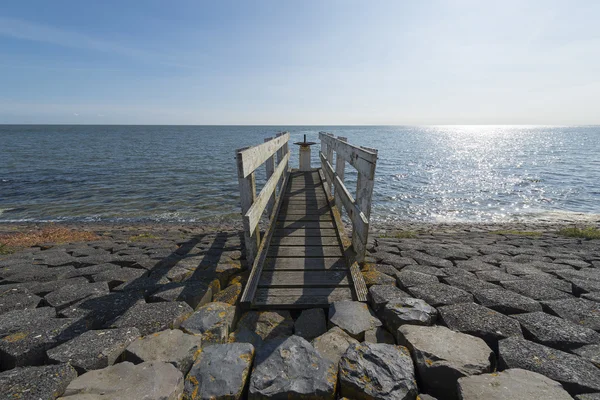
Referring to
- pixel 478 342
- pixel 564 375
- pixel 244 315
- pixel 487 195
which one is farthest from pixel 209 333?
pixel 487 195

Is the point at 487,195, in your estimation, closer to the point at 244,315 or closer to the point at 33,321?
the point at 244,315

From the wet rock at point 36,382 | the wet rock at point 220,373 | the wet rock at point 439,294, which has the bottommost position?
the wet rock at point 439,294

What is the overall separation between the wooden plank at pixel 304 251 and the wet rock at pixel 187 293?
1.22m

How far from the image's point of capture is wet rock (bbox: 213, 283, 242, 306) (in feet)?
10.7

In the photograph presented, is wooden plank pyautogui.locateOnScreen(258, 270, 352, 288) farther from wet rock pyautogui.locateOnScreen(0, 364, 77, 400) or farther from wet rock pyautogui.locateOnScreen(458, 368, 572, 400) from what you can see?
wet rock pyautogui.locateOnScreen(0, 364, 77, 400)

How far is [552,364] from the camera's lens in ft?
6.64

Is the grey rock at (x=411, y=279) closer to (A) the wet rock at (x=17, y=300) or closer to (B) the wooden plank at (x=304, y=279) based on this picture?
(B) the wooden plank at (x=304, y=279)

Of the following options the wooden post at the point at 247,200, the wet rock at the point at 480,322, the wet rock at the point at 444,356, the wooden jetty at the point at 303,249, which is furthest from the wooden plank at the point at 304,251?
the wet rock at the point at 444,356

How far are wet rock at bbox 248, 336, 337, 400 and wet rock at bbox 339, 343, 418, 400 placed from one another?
0.11m

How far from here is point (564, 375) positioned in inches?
75.4

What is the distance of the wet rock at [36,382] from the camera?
1.77 metres

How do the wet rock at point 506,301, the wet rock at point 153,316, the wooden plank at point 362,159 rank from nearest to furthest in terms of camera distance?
the wet rock at point 153,316, the wet rock at point 506,301, the wooden plank at point 362,159

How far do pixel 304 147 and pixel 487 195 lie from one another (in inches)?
527

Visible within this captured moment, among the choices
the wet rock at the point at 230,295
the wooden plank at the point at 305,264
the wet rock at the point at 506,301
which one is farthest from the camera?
the wooden plank at the point at 305,264
